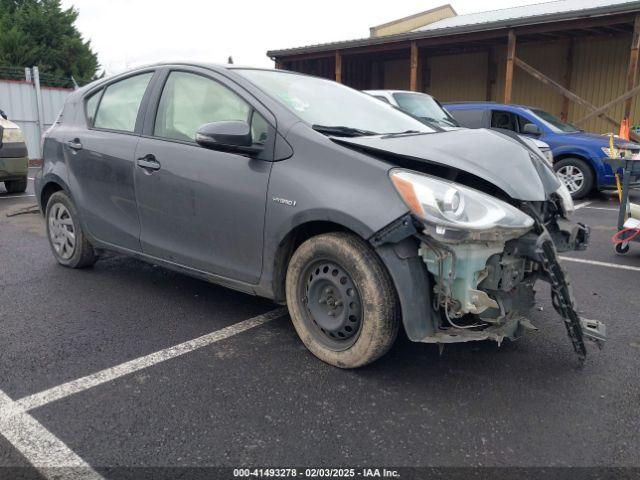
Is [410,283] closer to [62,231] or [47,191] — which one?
[62,231]

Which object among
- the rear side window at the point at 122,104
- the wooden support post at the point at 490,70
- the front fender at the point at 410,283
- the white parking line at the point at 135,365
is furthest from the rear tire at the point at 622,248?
the wooden support post at the point at 490,70

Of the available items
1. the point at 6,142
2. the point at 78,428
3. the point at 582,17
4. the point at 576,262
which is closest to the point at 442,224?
the point at 78,428

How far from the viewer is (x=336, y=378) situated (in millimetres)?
2842

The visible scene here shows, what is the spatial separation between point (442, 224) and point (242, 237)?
1.22 m

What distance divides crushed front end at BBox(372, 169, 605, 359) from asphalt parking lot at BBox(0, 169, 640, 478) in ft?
1.06

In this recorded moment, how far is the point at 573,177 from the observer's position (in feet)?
31.4

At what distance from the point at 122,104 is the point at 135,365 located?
2080 mm

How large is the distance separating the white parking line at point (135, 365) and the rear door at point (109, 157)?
0.98 meters

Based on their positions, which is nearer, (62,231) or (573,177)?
(62,231)

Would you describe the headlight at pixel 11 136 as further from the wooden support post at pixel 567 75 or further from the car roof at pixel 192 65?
the wooden support post at pixel 567 75

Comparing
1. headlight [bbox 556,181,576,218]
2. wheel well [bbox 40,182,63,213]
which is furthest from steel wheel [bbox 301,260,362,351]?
wheel well [bbox 40,182,63,213]

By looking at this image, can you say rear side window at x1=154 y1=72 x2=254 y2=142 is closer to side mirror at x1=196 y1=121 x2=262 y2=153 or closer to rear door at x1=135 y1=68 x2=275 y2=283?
rear door at x1=135 y1=68 x2=275 y2=283

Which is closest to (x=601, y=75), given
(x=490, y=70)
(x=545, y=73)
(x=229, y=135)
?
(x=545, y=73)

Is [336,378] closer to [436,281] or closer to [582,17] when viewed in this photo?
[436,281]
